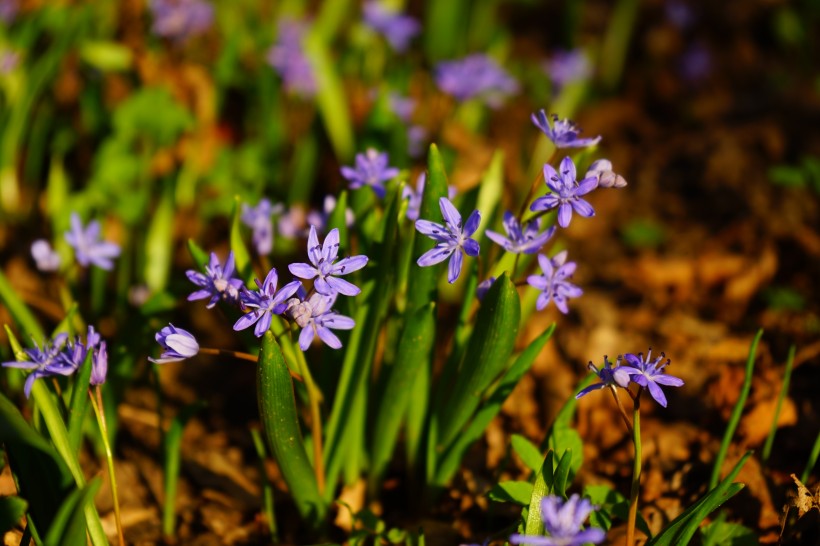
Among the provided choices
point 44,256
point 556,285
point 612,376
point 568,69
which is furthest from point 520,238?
point 568,69

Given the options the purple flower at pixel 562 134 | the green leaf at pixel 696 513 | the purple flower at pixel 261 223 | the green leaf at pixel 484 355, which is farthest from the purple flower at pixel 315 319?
the green leaf at pixel 696 513

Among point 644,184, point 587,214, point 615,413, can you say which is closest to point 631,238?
point 644,184

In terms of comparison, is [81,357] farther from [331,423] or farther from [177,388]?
[177,388]

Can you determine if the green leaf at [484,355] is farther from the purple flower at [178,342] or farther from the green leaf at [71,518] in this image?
the green leaf at [71,518]

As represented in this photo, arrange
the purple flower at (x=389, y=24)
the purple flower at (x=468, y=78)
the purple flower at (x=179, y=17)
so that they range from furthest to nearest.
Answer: the purple flower at (x=389, y=24), the purple flower at (x=179, y=17), the purple flower at (x=468, y=78)

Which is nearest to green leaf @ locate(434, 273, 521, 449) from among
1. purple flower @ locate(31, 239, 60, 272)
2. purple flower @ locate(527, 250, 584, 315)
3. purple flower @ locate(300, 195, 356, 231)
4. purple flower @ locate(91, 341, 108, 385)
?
purple flower @ locate(527, 250, 584, 315)

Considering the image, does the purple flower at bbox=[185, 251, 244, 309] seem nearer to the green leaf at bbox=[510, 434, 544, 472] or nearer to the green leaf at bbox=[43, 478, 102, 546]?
the green leaf at bbox=[43, 478, 102, 546]
